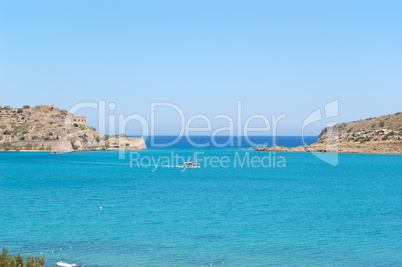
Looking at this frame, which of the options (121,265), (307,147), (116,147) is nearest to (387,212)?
(121,265)

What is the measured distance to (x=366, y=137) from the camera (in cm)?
13050

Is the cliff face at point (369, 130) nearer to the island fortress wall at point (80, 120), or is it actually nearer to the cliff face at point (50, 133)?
the cliff face at point (50, 133)

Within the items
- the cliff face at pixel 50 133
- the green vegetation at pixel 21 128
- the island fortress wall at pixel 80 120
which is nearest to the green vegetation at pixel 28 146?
the cliff face at pixel 50 133

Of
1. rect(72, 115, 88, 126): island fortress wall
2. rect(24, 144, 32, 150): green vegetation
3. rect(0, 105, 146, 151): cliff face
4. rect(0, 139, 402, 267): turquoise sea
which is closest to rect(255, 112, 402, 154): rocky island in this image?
rect(0, 105, 146, 151): cliff face

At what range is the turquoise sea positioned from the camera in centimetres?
2420

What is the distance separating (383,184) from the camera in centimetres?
5888

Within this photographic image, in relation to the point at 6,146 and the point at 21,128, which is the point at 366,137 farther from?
the point at 6,146

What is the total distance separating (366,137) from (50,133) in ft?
324

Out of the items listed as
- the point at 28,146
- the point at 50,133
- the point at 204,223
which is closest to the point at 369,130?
the point at 50,133

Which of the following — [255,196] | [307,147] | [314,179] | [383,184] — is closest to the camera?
[255,196]

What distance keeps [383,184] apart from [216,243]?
130 ft

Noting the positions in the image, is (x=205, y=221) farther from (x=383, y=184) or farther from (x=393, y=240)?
(x=383, y=184)

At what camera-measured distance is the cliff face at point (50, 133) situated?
144 meters

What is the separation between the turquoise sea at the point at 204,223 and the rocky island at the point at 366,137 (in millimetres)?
65895
